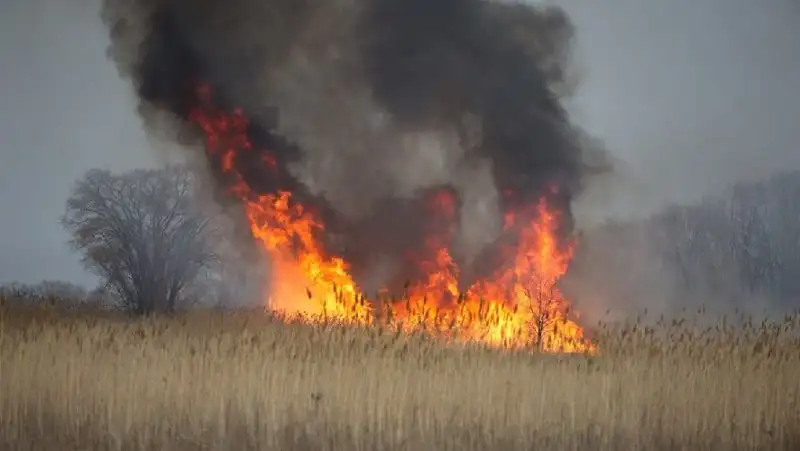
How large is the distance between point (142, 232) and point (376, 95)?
1877 mm

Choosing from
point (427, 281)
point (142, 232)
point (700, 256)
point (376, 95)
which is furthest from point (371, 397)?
point (700, 256)

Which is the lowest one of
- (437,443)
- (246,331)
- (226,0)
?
(437,443)

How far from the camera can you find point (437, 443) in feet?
14.4

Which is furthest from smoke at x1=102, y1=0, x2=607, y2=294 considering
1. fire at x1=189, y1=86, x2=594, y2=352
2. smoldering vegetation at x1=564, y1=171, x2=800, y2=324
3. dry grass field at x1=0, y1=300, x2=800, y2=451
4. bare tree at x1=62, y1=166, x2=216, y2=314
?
dry grass field at x1=0, y1=300, x2=800, y2=451

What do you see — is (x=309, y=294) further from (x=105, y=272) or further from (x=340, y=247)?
(x=105, y=272)

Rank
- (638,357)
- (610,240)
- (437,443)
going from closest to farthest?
(437,443) → (638,357) → (610,240)

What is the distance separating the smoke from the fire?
0.10 metres

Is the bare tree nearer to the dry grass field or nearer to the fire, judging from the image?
the fire

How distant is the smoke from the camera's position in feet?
18.2

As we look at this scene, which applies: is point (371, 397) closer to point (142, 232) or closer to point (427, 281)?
point (427, 281)

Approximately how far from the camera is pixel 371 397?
4.53 m

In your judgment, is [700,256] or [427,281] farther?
[427,281]

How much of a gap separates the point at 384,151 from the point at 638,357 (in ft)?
7.19

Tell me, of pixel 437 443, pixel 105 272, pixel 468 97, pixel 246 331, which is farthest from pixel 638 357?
pixel 105 272
